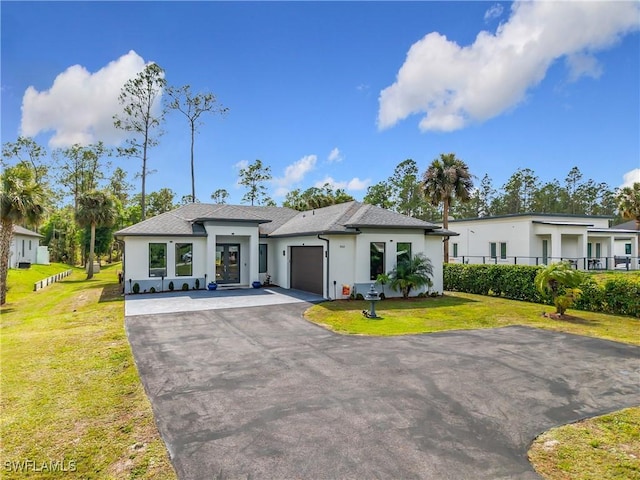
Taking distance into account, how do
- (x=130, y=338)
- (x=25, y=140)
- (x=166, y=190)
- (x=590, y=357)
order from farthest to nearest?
(x=166, y=190) → (x=25, y=140) → (x=130, y=338) → (x=590, y=357)

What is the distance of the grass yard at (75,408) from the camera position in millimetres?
4047

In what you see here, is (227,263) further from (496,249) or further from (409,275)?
(496,249)

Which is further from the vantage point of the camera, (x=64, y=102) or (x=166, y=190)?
(x=166, y=190)

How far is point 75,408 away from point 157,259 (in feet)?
47.0

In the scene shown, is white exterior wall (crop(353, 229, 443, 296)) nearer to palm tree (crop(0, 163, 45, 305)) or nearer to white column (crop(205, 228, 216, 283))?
white column (crop(205, 228, 216, 283))

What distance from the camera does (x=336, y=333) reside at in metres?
A: 10.4

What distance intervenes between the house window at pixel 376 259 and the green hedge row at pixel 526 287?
613 cm

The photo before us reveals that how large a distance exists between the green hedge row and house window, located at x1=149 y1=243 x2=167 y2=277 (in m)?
16.0

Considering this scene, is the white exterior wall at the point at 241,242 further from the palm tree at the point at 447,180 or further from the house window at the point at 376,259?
the palm tree at the point at 447,180

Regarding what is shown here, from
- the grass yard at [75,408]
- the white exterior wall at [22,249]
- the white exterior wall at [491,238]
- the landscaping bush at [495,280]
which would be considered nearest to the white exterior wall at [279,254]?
the landscaping bush at [495,280]

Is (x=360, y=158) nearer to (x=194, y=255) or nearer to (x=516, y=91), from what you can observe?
(x=516, y=91)

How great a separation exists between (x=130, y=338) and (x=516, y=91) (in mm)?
18526

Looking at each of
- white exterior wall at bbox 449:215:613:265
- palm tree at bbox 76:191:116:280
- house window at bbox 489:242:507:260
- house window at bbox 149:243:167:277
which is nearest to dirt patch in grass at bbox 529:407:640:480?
house window at bbox 149:243:167:277

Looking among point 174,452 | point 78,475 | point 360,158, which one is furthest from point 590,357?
point 360,158
